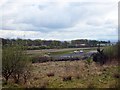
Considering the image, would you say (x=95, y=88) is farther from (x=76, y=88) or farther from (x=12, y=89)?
(x=12, y=89)

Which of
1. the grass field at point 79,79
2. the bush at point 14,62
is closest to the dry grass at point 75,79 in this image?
the grass field at point 79,79

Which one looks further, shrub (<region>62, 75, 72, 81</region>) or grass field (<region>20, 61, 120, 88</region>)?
shrub (<region>62, 75, 72, 81</region>)

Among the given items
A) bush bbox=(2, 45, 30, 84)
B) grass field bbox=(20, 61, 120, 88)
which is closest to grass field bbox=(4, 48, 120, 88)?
grass field bbox=(20, 61, 120, 88)

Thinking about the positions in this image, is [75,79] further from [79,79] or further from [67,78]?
[67,78]

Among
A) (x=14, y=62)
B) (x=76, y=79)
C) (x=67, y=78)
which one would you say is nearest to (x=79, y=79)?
(x=76, y=79)

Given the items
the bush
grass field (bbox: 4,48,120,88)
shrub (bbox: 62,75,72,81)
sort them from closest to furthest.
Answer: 1. grass field (bbox: 4,48,120,88)
2. the bush
3. shrub (bbox: 62,75,72,81)

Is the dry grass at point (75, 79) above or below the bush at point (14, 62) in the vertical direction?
below

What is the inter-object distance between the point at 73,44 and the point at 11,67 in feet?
208

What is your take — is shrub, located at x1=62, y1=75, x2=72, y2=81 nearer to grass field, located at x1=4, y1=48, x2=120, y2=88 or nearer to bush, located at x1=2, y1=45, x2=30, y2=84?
grass field, located at x1=4, y1=48, x2=120, y2=88

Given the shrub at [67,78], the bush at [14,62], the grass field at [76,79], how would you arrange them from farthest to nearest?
1. the shrub at [67,78]
2. the bush at [14,62]
3. the grass field at [76,79]

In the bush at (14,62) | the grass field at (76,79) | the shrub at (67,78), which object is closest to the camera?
the grass field at (76,79)

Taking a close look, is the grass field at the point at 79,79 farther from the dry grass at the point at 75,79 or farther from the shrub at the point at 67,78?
the shrub at the point at 67,78

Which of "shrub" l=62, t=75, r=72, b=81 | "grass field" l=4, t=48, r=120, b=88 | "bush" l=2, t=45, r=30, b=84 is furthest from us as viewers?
"shrub" l=62, t=75, r=72, b=81

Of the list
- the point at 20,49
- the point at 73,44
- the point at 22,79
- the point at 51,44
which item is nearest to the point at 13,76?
the point at 22,79
